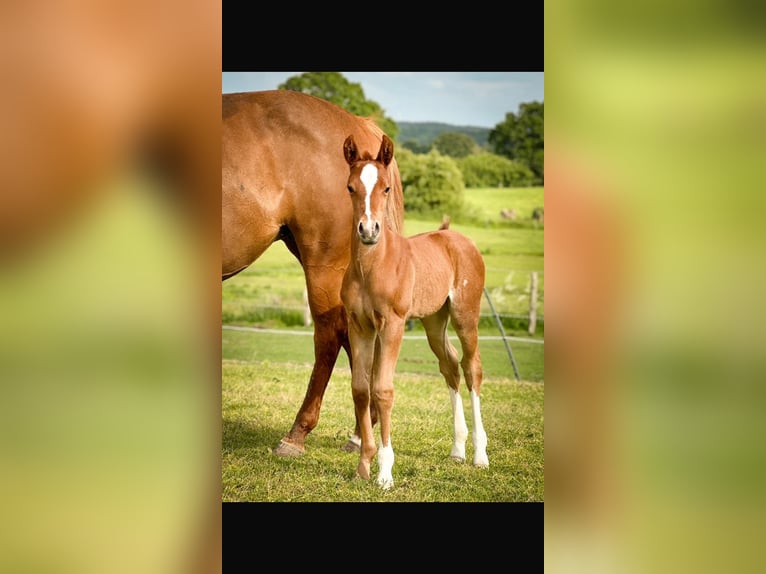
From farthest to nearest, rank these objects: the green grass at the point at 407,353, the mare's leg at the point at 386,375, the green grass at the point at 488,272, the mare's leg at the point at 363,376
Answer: the green grass at the point at 488,272 → the green grass at the point at 407,353 → the mare's leg at the point at 363,376 → the mare's leg at the point at 386,375

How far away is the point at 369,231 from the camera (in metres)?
4.57

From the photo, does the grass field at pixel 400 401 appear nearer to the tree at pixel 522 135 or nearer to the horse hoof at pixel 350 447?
the horse hoof at pixel 350 447

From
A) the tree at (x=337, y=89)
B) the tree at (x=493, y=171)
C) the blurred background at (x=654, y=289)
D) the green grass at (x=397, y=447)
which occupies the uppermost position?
the tree at (x=337, y=89)

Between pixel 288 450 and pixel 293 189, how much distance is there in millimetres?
1908

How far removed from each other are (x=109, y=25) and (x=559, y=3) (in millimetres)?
1179

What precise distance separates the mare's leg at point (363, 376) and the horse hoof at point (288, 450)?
0.96 meters

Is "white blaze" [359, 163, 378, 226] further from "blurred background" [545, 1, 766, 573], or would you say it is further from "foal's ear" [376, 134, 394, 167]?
"blurred background" [545, 1, 766, 573]

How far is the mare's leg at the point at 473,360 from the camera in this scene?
5707 millimetres

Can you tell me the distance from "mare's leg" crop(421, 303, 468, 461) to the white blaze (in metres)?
1.41

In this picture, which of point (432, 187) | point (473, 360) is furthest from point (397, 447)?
point (432, 187)

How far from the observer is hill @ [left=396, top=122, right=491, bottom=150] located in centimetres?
1477

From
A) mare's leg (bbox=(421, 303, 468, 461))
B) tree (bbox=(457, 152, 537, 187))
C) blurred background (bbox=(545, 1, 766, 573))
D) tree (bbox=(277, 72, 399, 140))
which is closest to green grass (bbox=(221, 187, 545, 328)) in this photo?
tree (bbox=(457, 152, 537, 187))

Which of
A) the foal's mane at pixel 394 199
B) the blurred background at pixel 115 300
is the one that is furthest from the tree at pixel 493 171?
the blurred background at pixel 115 300

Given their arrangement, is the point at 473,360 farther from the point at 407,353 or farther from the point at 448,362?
the point at 407,353
